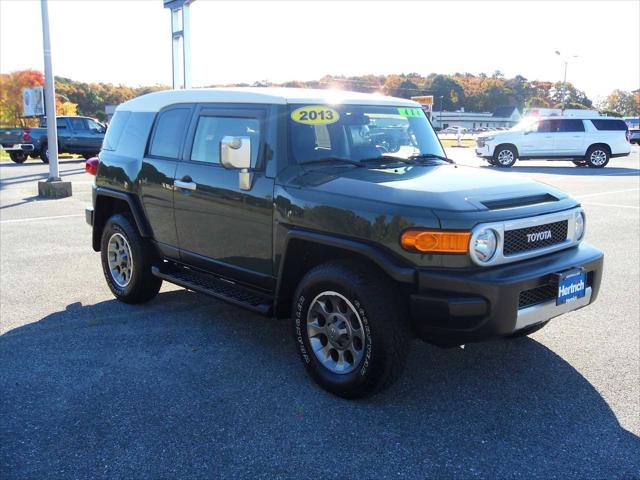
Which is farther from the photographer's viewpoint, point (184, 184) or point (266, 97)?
point (184, 184)

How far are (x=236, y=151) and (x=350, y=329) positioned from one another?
140 centimetres

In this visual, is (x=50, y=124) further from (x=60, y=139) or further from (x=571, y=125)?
(x=571, y=125)

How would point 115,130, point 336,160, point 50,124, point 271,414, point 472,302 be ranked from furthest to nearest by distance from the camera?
point 50,124
point 115,130
point 336,160
point 271,414
point 472,302

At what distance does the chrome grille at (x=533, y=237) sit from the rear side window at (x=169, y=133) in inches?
110

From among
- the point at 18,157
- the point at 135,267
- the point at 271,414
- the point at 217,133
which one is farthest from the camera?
the point at 18,157

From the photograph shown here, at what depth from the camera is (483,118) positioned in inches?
5290

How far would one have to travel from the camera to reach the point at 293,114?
4234 mm

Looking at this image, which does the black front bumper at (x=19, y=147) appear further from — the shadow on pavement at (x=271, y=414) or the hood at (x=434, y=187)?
the hood at (x=434, y=187)

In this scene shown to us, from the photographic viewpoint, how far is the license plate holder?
3.60 meters

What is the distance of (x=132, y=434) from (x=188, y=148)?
239 centimetres

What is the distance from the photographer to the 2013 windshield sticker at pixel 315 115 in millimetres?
4246

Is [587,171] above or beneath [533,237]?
beneath

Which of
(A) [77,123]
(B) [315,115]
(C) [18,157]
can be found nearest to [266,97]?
(B) [315,115]

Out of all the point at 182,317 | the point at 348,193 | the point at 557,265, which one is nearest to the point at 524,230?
the point at 557,265
